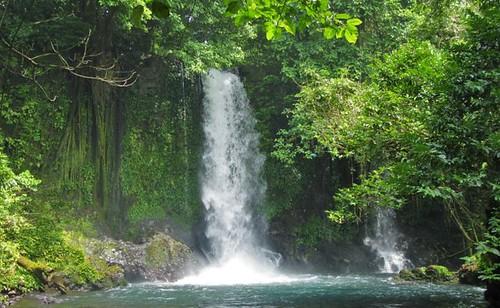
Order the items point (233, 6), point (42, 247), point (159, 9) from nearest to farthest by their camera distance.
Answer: point (159, 9)
point (233, 6)
point (42, 247)

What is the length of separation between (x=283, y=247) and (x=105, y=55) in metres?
8.98

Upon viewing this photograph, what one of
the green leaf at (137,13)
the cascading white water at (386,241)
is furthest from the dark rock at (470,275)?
the green leaf at (137,13)

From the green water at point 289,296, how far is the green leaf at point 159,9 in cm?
803

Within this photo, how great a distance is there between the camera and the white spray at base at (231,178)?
57.8ft

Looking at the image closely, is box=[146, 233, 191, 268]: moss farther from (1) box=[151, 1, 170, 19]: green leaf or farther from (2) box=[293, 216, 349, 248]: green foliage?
(1) box=[151, 1, 170, 19]: green leaf

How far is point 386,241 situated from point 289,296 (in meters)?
8.35

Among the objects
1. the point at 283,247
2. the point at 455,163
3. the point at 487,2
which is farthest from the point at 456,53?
the point at 283,247

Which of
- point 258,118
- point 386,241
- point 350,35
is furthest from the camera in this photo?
point 258,118

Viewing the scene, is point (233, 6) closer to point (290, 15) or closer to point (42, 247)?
point (290, 15)

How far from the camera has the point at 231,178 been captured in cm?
1850

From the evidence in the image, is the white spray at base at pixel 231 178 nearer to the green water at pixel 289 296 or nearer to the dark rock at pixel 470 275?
the green water at pixel 289 296

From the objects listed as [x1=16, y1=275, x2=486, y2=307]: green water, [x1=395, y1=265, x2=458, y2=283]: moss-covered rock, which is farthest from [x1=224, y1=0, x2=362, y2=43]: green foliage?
[x1=395, y1=265, x2=458, y2=283]: moss-covered rock

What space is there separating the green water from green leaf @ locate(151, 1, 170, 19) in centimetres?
803

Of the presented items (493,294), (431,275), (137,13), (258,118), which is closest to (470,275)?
(431,275)
